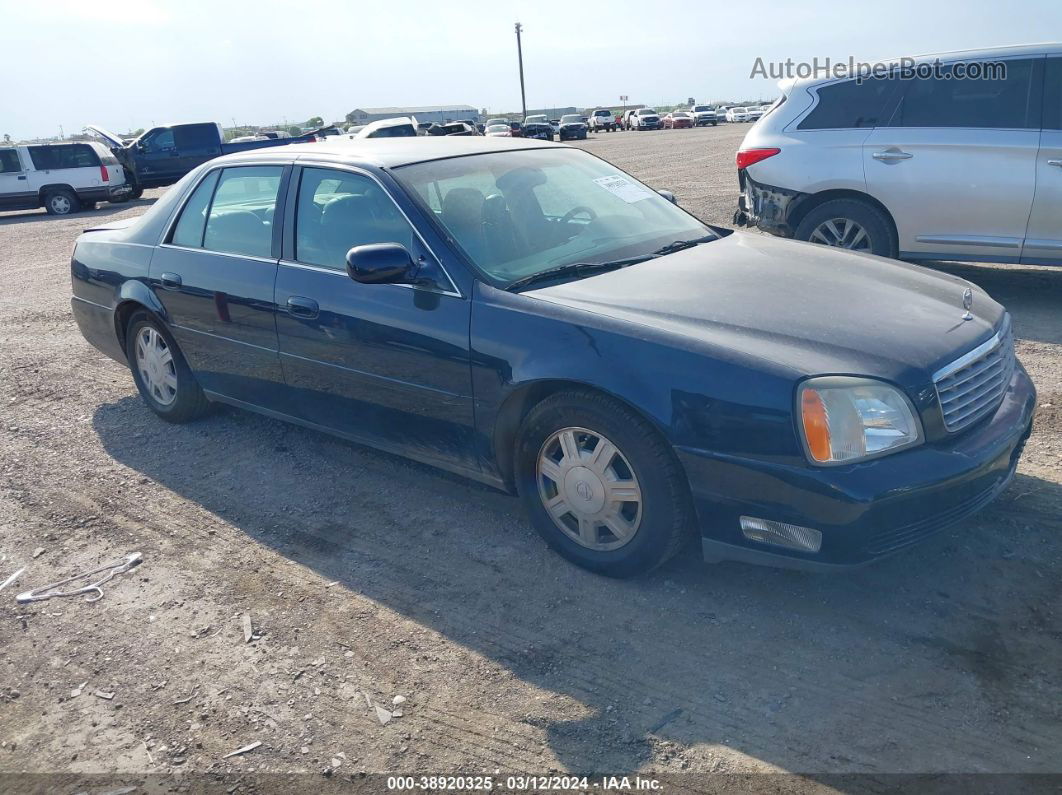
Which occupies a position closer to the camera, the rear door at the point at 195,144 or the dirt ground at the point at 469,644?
the dirt ground at the point at 469,644

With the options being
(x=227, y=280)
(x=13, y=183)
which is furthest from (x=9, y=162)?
(x=227, y=280)

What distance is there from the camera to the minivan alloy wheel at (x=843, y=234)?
7.18 meters

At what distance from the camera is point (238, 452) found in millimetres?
5090

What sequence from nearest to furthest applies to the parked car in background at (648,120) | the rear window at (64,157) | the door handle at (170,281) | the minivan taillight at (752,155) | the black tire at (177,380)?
1. the door handle at (170,281)
2. the black tire at (177,380)
3. the minivan taillight at (752,155)
4. the rear window at (64,157)
5. the parked car in background at (648,120)

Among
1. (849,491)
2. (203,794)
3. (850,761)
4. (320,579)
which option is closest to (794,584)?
(849,491)

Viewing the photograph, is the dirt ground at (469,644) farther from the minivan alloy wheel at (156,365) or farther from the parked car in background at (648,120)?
the parked car in background at (648,120)

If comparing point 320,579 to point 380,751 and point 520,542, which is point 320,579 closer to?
point 520,542

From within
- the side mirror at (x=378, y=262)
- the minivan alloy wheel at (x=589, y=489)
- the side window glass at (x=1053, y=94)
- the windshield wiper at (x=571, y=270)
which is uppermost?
the side window glass at (x=1053, y=94)

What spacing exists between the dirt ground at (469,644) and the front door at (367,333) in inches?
17.3

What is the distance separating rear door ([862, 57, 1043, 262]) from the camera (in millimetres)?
6555

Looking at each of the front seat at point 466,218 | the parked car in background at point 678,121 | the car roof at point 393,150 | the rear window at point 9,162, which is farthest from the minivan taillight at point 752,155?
the parked car in background at point 678,121

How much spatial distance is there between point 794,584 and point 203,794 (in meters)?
2.15

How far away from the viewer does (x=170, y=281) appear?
198 inches

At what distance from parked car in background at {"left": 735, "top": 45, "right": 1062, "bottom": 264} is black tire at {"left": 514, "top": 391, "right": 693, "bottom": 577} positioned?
15.2 feet
